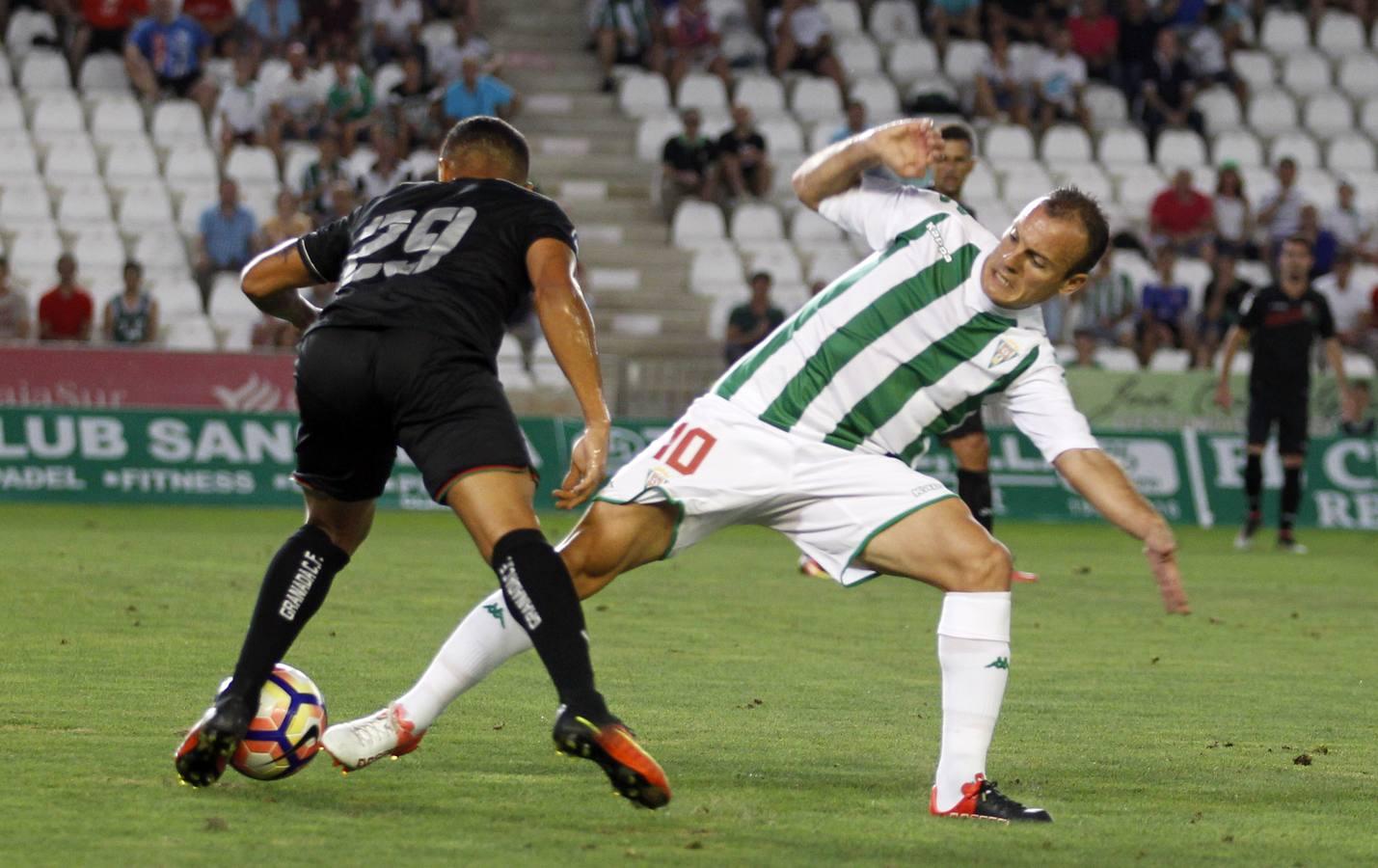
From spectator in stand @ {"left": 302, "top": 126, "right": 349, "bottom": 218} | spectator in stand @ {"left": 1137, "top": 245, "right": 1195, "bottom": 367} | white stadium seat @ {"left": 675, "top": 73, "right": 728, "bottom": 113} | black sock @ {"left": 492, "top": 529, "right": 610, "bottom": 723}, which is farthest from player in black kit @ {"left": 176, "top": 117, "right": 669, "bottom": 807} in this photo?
white stadium seat @ {"left": 675, "top": 73, "right": 728, "bottom": 113}

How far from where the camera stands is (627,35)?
75.5 ft

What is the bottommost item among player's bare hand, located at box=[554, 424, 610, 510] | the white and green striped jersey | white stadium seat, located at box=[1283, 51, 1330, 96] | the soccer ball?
white stadium seat, located at box=[1283, 51, 1330, 96]

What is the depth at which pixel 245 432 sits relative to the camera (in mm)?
17062

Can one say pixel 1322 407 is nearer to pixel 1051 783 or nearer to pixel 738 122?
pixel 738 122

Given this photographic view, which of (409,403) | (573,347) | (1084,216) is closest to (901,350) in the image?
(1084,216)

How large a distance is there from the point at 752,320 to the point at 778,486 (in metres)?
12.9

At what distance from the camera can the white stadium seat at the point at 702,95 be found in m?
22.7

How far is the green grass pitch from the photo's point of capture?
16.3ft

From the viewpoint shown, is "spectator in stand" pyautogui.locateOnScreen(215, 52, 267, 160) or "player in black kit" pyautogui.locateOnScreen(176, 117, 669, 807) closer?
"player in black kit" pyautogui.locateOnScreen(176, 117, 669, 807)

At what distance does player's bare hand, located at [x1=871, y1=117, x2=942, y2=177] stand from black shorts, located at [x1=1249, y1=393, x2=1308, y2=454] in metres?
10.9

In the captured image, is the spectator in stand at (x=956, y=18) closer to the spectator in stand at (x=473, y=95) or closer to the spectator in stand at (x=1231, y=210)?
the spectator in stand at (x=1231, y=210)

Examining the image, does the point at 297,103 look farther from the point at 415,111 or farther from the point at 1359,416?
the point at 1359,416

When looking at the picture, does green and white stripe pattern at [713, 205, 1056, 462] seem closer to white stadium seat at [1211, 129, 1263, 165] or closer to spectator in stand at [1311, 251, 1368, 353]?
spectator in stand at [1311, 251, 1368, 353]

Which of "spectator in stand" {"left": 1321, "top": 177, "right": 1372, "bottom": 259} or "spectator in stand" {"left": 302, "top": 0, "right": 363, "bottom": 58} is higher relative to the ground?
"spectator in stand" {"left": 302, "top": 0, "right": 363, "bottom": 58}
